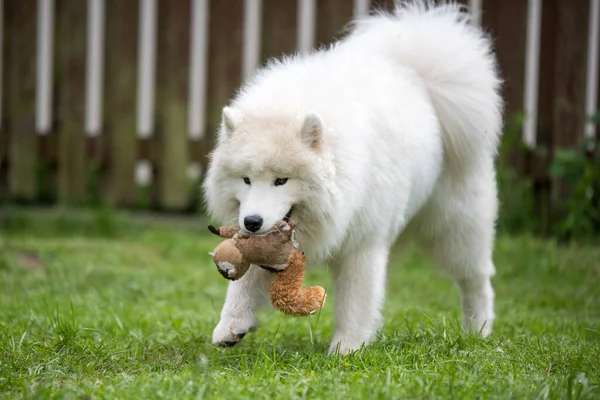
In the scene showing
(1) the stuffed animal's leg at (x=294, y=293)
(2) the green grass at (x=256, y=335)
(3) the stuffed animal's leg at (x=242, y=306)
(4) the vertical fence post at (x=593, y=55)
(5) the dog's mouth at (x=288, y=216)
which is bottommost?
(2) the green grass at (x=256, y=335)

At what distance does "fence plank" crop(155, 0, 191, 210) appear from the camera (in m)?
6.79

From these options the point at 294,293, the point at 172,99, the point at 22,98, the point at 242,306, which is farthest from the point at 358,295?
the point at 22,98

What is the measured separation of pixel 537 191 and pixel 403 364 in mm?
3934

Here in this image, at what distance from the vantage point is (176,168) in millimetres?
6793

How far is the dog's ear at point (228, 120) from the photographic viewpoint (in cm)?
294

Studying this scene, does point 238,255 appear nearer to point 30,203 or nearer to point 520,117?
point 520,117

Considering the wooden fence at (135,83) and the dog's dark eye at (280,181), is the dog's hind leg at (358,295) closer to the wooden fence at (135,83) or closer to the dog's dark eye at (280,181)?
the dog's dark eye at (280,181)

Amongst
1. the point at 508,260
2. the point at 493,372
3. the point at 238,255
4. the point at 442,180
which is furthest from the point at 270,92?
the point at 508,260

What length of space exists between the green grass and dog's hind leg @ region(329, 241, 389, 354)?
94 millimetres

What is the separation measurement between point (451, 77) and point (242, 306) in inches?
59.4

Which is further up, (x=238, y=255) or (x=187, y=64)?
(x=187, y=64)

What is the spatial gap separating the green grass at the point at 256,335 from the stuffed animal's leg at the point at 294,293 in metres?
0.15

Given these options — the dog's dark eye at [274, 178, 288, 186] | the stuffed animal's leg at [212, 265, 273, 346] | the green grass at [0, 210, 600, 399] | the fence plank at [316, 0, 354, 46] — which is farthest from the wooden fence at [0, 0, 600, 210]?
the dog's dark eye at [274, 178, 288, 186]

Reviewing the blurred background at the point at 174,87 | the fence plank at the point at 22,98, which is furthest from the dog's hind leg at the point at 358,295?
the fence plank at the point at 22,98
